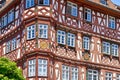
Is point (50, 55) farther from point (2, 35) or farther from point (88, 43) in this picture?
point (2, 35)

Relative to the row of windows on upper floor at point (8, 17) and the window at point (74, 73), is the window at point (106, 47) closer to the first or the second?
the window at point (74, 73)

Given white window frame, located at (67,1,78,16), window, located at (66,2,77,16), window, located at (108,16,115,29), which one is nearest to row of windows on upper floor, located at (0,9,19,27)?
window, located at (66,2,77,16)

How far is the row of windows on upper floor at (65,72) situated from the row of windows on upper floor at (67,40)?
2017 millimetres

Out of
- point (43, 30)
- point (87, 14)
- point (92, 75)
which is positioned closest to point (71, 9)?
point (87, 14)

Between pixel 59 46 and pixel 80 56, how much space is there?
2579 mm

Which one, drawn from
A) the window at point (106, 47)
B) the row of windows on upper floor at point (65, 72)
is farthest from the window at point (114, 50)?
the row of windows on upper floor at point (65, 72)

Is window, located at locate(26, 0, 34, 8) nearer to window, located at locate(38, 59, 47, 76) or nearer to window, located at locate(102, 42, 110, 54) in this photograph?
window, located at locate(38, 59, 47, 76)

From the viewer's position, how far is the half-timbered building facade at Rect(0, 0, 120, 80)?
3137 cm

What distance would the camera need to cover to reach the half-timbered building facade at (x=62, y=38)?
31.4 metres

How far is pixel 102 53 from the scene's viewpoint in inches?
1425

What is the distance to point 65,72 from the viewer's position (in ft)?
107

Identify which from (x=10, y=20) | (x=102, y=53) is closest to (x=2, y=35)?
(x=10, y=20)

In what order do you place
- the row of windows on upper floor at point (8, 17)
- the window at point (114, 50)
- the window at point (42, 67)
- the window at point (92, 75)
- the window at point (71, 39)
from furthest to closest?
the window at point (114, 50)
the row of windows on upper floor at point (8, 17)
the window at point (92, 75)
the window at point (71, 39)
the window at point (42, 67)

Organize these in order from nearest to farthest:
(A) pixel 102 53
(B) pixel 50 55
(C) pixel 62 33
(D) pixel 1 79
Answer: (D) pixel 1 79, (B) pixel 50 55, (C) pixel 62 33, (A) pixel 102 53
